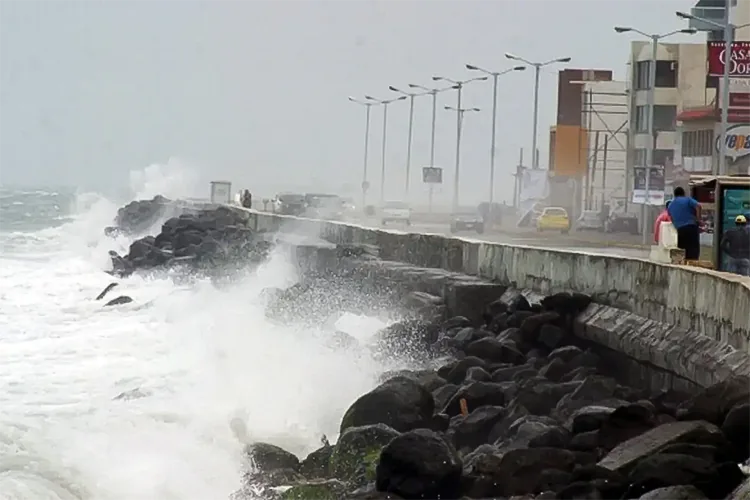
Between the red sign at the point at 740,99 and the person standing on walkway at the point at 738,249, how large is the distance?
91.3 feet

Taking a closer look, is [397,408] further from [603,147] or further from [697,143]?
[603,147]

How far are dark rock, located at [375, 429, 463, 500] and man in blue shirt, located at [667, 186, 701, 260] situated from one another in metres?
9.40

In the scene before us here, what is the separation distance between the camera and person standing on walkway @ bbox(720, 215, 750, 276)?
15367mm

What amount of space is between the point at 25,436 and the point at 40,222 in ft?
260

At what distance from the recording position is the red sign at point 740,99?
42469 millimetres

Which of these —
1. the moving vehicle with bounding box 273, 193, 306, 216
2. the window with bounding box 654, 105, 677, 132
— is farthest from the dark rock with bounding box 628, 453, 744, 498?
the window with bounding box 654, 105, 677, 132

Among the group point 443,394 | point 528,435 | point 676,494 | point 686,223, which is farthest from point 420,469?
point 686,223

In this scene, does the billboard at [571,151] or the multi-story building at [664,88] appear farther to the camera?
the billboard at [571,151]

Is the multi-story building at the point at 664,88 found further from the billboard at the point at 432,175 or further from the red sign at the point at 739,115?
the red sign at the point at 739,115

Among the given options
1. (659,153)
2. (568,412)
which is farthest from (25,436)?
(659,153)

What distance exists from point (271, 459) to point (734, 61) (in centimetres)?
2733

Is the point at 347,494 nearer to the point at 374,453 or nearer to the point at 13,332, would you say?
the point at 374,453

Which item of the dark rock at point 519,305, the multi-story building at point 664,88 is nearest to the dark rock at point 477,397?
the dark rock at point 519,305

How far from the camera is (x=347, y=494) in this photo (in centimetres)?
1027
